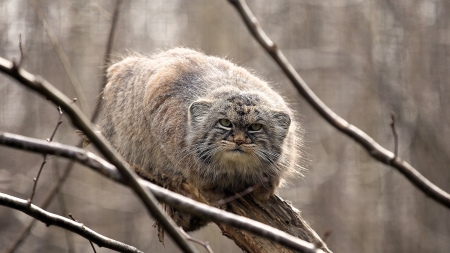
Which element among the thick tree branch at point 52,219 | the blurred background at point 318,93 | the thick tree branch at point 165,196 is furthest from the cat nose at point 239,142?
the blurred background at point 318,93

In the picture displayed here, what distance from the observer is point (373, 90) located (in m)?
12.9

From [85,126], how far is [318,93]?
11.8 metres

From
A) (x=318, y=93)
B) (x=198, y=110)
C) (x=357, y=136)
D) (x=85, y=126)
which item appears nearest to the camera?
(x=85, y=126)

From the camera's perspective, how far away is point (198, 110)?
225 inches

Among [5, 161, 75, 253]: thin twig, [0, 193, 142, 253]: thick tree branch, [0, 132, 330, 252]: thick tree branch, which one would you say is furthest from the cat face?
[0, 132, 330, 252]: thick tree branch

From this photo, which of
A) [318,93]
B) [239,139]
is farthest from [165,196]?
[318,93]

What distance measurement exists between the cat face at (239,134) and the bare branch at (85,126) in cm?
312

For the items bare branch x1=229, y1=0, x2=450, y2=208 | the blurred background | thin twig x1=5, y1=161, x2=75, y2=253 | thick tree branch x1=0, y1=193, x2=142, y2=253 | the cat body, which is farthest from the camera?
the blurred background

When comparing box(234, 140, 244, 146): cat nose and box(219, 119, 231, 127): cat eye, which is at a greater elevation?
box(219, 119, 231, 127): cat eye

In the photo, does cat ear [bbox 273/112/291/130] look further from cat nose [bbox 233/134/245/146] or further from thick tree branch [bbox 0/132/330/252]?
thick tree branch [bbox 0/132/330/252]

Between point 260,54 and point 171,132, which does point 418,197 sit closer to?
point 260,54

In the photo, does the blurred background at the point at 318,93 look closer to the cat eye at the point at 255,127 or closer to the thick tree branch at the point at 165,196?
the cat eye at the point at 255,127

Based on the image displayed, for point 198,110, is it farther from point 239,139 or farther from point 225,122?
point 239,139

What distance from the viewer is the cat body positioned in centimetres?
544
